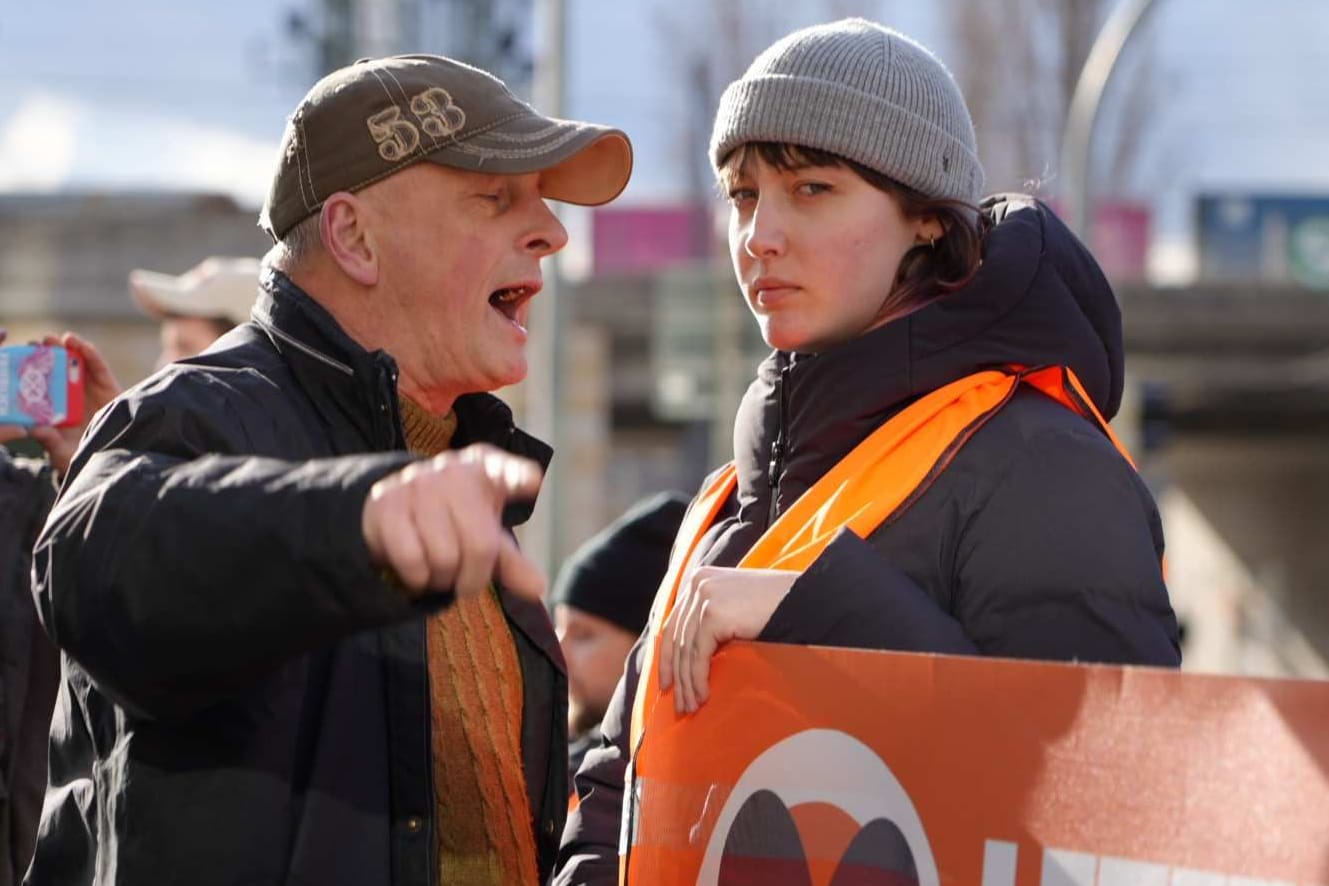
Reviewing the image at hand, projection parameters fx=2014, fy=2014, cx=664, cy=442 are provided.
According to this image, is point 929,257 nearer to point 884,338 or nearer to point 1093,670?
point 884,338

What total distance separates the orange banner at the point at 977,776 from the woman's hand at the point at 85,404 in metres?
1.53

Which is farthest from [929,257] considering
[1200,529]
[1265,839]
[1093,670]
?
[1200,529]

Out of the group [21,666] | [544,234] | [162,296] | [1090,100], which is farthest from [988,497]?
[1090,100]

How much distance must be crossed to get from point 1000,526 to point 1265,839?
0.60 metres

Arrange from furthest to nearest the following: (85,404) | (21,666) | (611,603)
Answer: (611,603), (85,404), (21,666)

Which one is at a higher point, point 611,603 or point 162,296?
point 162,296

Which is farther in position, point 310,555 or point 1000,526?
point 1000,526

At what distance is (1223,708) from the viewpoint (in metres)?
2.21

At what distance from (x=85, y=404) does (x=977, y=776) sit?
2.20 m

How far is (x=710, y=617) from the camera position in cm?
268

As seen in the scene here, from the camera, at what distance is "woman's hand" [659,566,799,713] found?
105 inches

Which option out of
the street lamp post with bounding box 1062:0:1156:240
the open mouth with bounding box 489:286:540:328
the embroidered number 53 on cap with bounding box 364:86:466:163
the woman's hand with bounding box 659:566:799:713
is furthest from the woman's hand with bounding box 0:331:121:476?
the street lamp post with bounding box 1062:0:1156:240

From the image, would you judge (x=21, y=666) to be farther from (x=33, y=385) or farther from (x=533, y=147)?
(x=533, y=147)

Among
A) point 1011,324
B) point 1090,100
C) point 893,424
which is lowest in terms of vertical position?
point 893,424
